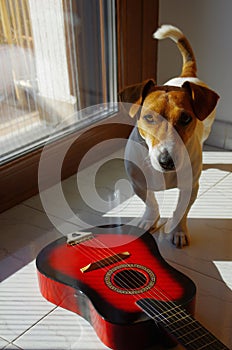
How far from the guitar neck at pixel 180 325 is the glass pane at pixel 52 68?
2.33 feet

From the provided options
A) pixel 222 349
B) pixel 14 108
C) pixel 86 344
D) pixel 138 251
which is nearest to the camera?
pixel 222 349

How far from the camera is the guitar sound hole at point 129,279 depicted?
0.96 meters

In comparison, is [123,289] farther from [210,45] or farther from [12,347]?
[210,45]

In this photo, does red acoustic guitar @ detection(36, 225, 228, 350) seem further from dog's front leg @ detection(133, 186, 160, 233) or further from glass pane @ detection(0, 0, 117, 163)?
glass pane @ detection(0, 0, 117, 163)

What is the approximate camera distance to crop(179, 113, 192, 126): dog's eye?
1047 mm

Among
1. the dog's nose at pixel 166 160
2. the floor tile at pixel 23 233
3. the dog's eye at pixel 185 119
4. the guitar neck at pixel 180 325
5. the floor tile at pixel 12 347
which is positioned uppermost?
the dog's eye at pixel 185 119

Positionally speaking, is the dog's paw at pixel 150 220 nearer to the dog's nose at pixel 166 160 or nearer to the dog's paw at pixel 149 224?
the dog's paw at pixel 149 224

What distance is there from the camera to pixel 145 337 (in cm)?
89

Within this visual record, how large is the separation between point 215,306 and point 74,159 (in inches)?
29.7

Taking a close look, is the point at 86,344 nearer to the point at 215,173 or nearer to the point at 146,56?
the point at 215,173

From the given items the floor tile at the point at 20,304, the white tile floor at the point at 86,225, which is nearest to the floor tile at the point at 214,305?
the white tile floor at the point at 86,225

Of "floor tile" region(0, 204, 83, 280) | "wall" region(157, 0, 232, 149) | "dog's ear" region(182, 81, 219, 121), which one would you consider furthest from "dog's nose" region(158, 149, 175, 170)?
"wall" region(157, 0, 232, 149)

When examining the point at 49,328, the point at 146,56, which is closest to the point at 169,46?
the point at 146,56

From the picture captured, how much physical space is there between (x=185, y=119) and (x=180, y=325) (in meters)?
0.46
